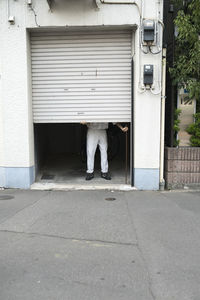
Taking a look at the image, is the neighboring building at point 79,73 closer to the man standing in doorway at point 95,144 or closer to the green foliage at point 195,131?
the man standing in doorway at point 95,144

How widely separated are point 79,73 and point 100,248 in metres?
4.24

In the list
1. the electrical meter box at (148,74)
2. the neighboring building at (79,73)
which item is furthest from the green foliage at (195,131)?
the electrical meter box at (148,74)

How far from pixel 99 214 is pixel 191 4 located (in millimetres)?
4674

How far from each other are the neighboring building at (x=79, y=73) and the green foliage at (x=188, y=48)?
1.39 ft

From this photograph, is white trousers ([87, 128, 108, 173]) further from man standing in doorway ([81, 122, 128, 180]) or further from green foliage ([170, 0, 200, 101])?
green foliage ([170, 0, 200, 101])

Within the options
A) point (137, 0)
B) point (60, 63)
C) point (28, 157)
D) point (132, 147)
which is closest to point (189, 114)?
point (132, 147)

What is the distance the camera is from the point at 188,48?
6.30m

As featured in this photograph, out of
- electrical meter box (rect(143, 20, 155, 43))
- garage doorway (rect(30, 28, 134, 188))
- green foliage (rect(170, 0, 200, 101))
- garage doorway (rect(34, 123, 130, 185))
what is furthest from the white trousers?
electrical meter box (rect(143, 20, 155, 43))

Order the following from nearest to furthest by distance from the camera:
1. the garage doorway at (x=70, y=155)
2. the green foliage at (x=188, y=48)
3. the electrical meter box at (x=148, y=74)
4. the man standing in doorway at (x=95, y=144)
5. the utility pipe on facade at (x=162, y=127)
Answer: the green foliage at (x=188, y=48) < the electrical meter box at (x=148, y=74) < the utility pipe on facade at (x=162, y=127) < the man standing in doorway at (x=95, y=144) < the garage doorway at (x=70, y=155)

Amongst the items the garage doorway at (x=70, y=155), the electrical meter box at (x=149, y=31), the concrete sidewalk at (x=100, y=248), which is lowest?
the concrete sidewalk at (x=100, y=248)

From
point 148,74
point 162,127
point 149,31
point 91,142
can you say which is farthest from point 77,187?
point 149,31

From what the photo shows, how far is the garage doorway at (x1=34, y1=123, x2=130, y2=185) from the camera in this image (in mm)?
7312

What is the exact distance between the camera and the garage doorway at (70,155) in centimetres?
731

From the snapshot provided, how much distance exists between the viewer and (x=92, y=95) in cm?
661
